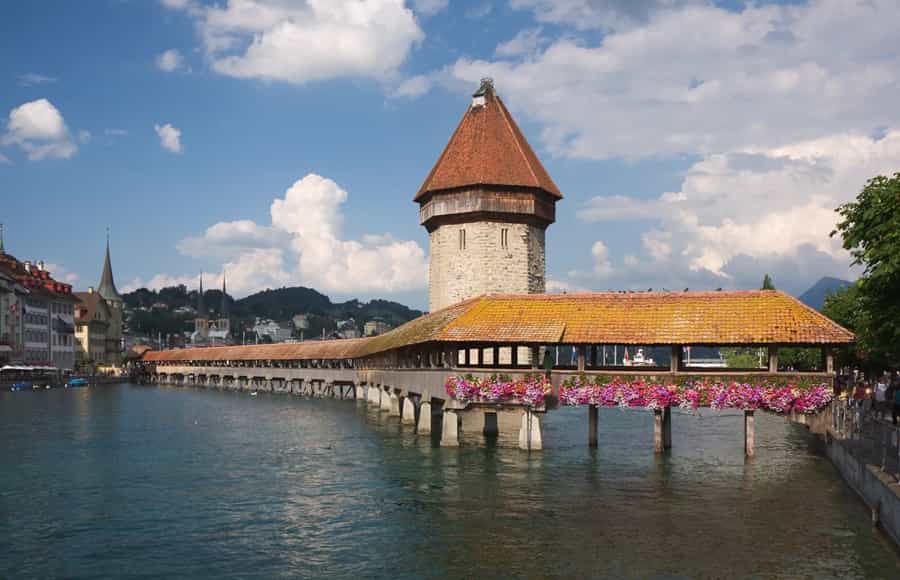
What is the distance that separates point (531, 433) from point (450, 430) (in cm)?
292

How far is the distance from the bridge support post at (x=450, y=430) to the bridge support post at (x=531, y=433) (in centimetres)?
236

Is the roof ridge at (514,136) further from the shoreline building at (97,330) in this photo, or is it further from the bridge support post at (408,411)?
the shoreline building at (97,330)

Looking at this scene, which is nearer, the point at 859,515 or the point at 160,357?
the point at 859,515

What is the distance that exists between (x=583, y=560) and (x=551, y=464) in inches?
436

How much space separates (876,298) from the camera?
73.6ft

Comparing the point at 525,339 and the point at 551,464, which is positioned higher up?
the point at 525,339

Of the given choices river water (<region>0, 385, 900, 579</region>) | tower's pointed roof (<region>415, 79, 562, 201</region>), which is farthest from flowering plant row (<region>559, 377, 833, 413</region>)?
tower's pointed roof (<region>415, 79, 562, 201</region>)

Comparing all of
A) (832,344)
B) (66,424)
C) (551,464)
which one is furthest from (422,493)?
(66,424)

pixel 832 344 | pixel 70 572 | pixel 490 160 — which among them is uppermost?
pixel 490 160

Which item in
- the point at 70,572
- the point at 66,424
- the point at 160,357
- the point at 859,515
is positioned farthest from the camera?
the point at 160,357

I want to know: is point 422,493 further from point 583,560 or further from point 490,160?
point 490,160

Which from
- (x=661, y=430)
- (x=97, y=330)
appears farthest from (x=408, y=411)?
(x=97, y=330)

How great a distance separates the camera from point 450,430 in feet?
102

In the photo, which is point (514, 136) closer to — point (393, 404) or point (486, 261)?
point (486, 261)
